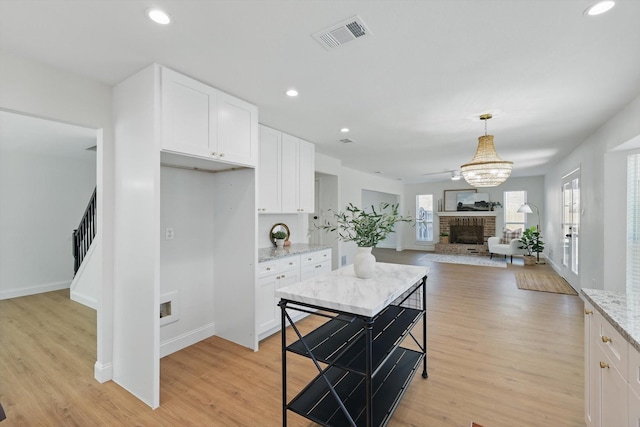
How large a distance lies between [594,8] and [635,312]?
63.4 inches

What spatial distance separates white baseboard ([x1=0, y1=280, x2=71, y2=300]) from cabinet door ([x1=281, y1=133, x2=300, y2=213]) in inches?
194

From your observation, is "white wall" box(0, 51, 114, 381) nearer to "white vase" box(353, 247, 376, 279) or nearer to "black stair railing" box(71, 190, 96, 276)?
"white vase" box(353, 247, 376, 279)

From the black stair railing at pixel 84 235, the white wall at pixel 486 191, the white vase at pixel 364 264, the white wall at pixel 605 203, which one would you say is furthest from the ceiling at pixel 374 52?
the white wall at pixel 486 191

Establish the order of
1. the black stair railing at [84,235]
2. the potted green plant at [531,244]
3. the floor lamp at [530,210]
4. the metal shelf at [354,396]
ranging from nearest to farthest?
the metal shelf at [354,396], the black stair railing at [84,235], the potted green plant at [531,244], the floor lamp at [530,210]

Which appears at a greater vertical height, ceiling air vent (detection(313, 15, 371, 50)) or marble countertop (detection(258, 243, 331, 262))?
ceiling air vent (detection(313, 15, 371, 50))

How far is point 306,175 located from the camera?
4395 mm

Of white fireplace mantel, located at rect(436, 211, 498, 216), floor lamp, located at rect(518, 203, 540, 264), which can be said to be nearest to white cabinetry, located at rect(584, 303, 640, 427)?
floor lamp, located at rect(518, 203, 540, 264)

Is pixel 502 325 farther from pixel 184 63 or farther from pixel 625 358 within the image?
pixel 184 63

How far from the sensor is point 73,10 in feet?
5.31

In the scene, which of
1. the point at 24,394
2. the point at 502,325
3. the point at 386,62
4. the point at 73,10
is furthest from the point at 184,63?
the point at 502,325

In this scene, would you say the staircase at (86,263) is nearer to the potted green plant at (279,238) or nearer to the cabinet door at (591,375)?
the potted green plant at (279,238)

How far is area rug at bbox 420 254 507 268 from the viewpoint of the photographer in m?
8.03

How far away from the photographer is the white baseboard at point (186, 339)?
2.98 m

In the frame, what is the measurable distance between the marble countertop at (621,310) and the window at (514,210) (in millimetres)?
8981
